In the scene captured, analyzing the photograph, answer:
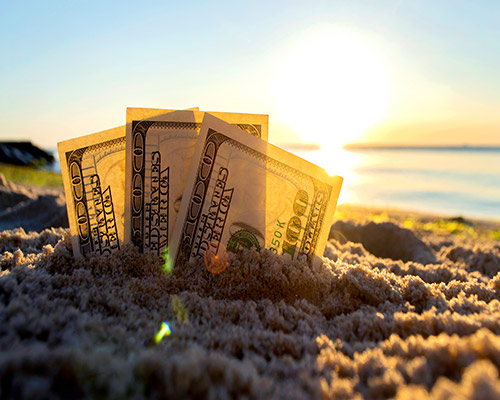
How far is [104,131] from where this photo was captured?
6.96ft

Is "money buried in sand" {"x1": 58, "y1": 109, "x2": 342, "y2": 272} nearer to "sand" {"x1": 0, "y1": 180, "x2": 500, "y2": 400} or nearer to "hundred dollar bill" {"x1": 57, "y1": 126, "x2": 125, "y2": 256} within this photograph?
"hundred dollar bill" {"x1": 57, "y1": 126, "x2": 125, "y2": 256}

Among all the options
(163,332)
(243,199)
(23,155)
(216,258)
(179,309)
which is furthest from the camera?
(23,155)

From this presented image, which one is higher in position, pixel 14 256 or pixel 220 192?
pixel 220 192

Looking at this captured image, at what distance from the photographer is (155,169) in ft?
6.84

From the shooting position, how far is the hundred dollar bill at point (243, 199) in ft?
Answer: 6.61

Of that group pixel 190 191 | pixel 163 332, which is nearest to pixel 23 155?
pixel 190 191

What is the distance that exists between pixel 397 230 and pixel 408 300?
2.30 m

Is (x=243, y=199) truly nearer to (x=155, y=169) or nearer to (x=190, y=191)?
(x=190, y=191)

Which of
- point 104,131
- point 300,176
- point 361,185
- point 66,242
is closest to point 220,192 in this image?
point 300,176

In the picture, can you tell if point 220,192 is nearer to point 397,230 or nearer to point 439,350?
point 439,350

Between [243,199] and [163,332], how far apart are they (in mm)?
1012

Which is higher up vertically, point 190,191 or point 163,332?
point 190,191

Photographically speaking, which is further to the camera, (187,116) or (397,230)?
(397,230)

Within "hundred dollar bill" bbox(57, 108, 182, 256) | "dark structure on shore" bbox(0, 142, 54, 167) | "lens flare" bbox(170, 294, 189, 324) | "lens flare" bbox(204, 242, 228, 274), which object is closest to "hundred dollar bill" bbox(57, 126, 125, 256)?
"hundred dollar bill" bbox(57, 108, 182, 256)
